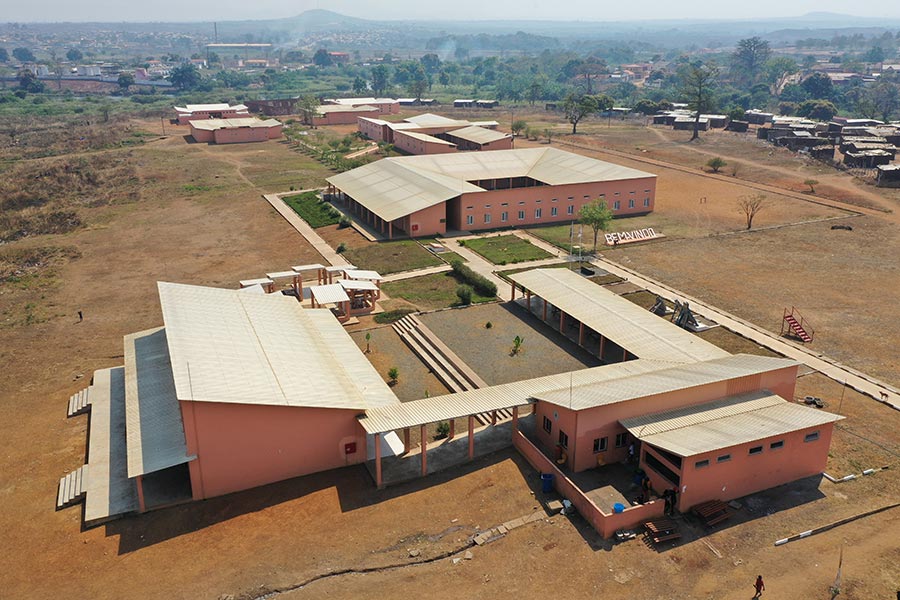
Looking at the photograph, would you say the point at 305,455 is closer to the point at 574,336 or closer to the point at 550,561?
the point at 550,561

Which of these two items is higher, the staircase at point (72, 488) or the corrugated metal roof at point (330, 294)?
the corrugated metal roof at point (330, 294)

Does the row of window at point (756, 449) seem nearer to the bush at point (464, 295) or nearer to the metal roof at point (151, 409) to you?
the metal roof at point (151, 409)

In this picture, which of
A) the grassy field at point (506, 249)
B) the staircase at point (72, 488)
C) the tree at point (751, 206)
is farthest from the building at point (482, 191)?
the staircase at point (72, 488)

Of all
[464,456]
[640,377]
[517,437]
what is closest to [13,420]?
[464,456]

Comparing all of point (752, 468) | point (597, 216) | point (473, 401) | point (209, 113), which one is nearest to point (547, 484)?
point (473, 401)

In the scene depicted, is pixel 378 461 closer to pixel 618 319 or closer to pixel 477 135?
pixel 618 319
